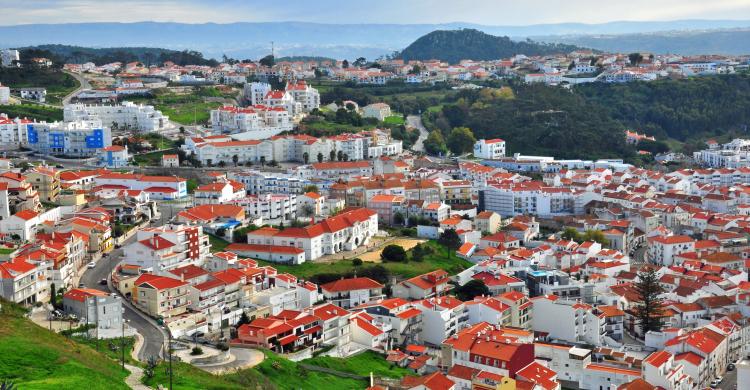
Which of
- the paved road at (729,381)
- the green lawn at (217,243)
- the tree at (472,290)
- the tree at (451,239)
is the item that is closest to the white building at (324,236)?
the green lawn at (217,243)

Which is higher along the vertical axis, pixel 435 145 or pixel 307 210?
pixel 435 145

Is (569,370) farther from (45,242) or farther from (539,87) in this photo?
(539,87)

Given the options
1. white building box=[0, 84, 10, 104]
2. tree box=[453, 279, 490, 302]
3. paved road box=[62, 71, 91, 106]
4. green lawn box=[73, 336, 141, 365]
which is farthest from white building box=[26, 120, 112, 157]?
green lawn box=[73, 336, 141, 365]

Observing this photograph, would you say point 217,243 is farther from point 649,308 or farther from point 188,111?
point 188,111

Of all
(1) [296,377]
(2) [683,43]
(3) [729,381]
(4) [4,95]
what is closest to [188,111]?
(4) [4,95]

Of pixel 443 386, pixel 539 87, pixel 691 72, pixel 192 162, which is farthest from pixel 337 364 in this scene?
pixel 691 72

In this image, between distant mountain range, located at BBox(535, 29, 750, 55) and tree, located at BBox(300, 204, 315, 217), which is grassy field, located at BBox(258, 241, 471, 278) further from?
distant mountain range, located at BBox(535, 29, 750, 55)
